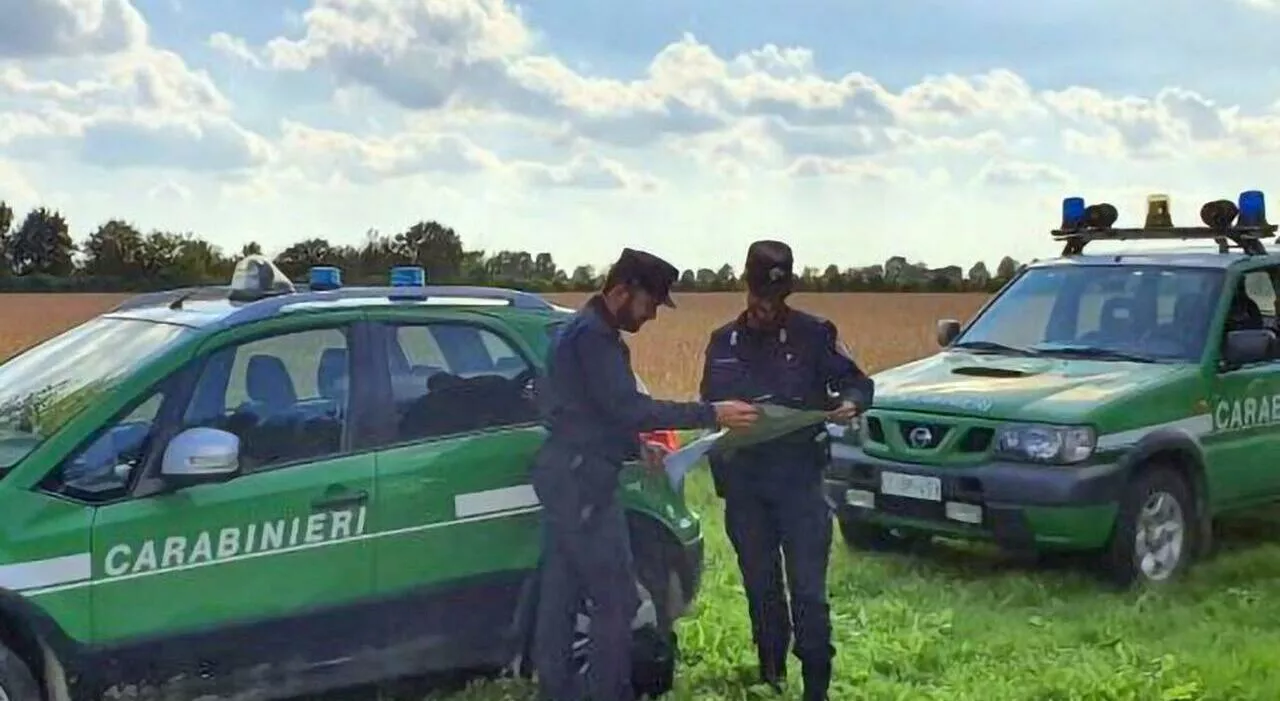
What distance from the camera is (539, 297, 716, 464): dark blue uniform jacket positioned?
16.8ft

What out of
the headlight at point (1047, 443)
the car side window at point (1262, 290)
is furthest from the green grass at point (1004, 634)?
the car side window at point (1262, 290)

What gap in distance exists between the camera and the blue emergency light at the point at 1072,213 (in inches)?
389

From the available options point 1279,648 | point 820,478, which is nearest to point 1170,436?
point 1279,648

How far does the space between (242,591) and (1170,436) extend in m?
4.94

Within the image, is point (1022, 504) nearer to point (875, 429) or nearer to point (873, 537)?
point (875, 429)

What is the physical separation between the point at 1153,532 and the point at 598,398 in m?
4.07

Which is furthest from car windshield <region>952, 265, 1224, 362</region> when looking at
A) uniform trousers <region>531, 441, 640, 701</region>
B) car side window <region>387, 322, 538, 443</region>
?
uniform trousers <region>531, 441, 640, 701</region>

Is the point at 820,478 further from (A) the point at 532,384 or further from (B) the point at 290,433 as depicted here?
(B) the point at 290,433

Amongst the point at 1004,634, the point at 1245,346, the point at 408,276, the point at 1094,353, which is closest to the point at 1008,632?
the point at 1004,634

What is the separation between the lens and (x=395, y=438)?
5.38 m

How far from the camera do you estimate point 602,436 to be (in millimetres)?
5207

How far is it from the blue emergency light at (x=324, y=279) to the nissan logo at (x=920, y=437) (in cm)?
345

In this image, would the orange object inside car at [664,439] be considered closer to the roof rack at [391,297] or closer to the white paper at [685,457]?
the white paper at [685,457]

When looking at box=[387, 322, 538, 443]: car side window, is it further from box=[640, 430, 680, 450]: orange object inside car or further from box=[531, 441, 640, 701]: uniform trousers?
box=[640, 430, 680, 450]: orange object inside car
